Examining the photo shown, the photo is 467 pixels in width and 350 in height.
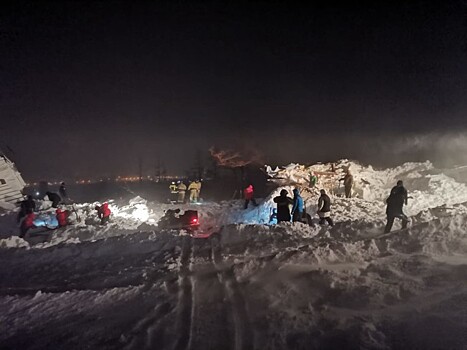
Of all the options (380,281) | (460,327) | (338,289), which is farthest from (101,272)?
(460,327)

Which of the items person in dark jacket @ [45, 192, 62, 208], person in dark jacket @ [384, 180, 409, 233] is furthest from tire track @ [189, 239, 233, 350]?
person in dark jacket @ [45, 192, 62, 208]

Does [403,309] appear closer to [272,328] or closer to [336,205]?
[272,328]

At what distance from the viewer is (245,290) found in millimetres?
6270

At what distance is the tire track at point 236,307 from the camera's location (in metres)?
4.56

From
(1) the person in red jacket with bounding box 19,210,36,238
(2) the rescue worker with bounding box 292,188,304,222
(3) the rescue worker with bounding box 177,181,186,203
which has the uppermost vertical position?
(2) the rescue worker with bounding box 292,188,304,222

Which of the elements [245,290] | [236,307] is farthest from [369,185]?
[236,307]

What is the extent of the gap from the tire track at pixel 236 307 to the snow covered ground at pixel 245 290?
25mm

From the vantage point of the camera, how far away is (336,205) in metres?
A: 19.0

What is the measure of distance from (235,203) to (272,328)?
16931 millimetres

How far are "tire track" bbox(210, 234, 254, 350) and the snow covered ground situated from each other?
0.03 m

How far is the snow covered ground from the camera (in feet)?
15.3

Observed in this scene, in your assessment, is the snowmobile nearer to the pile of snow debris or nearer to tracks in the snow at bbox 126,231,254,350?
the pile of snow debris

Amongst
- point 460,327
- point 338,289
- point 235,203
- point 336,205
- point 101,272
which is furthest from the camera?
point 235,203

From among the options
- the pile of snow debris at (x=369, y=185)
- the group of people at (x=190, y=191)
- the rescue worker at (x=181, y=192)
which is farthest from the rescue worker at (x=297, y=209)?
the rescue worker at (x=181, y=192)
